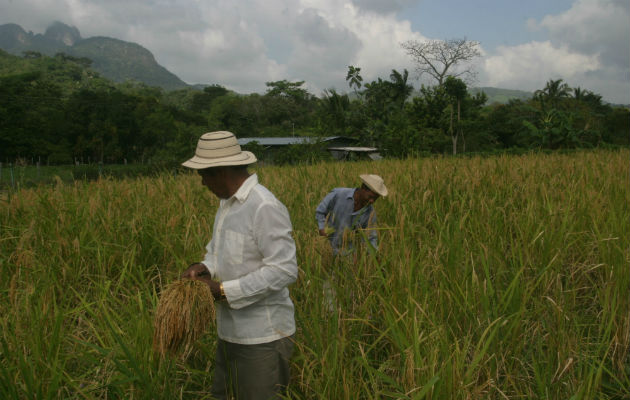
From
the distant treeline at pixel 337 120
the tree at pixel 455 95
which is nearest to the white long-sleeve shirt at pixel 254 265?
the distant treeline at pixel 337 120

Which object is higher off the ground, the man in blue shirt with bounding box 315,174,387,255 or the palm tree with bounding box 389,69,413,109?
the palm tree with bounding box 389,69,413,109

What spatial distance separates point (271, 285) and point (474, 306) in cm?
98

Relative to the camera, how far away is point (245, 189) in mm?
1619

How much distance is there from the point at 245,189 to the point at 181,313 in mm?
505

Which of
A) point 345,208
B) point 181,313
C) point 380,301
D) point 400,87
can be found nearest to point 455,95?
point 400,87

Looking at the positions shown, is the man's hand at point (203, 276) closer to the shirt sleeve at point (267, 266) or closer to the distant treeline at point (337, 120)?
the shirt sleeve at point (267, 266)

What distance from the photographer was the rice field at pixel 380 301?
5.28 ft

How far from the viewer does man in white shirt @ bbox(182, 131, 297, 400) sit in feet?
5.07

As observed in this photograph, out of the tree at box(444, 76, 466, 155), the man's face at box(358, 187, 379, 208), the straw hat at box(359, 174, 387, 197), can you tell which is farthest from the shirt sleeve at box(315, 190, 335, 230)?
the tree at box(444, 76, 466, 155)

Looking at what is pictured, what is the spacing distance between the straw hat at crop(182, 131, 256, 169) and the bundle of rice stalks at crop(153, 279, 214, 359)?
1.46 feet

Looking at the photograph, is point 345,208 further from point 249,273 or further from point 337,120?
point 337,120

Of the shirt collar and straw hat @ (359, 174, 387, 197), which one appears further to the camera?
straw hat @ (359, 174, 387, 197)

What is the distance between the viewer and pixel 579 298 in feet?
8.43

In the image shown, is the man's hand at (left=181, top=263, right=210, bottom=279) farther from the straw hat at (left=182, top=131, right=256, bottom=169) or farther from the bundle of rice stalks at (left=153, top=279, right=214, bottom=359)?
the straw hat at (left=182, top=131, right=256, bottom=169)
